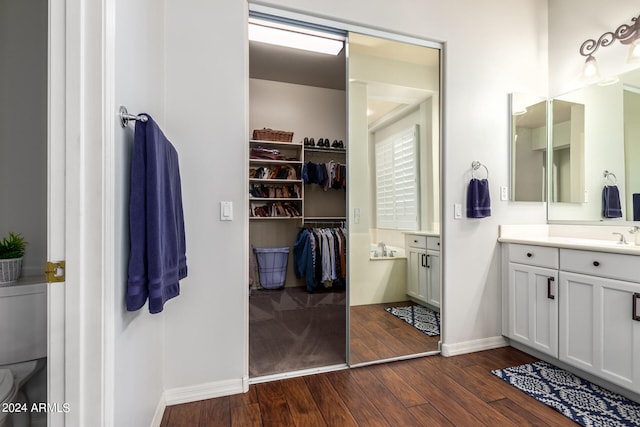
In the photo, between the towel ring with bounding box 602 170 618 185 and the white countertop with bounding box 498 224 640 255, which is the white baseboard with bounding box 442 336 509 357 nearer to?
the white countertop with bounding box 498 224 640 255

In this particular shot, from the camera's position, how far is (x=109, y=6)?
977 mm

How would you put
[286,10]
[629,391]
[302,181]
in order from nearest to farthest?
1. [629,391]
2. [286,10]
3. [302,181]

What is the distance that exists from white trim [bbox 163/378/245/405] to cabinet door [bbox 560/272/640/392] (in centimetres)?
211

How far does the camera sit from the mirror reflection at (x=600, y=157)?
2098mm

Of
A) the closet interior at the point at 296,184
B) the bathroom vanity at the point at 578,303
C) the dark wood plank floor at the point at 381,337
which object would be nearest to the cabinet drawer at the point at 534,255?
the bathroom vanity at the point at 578,303

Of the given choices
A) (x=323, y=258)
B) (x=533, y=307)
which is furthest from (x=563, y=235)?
(x=323, y=258)

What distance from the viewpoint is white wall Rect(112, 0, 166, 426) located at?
107cm

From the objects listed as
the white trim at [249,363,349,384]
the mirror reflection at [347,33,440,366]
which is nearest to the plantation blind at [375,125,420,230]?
the mirror reflection at [347,33,440,366]

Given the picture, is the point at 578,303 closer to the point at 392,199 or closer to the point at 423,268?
the point at 423,268

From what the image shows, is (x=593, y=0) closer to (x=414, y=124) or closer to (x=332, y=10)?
(x=414, y=124)

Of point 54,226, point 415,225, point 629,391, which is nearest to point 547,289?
point 629,391

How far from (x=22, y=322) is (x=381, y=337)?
2.18 meters

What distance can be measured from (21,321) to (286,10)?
2.09m

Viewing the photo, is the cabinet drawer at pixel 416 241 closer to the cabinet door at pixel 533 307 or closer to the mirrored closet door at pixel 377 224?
the mirrored closet door at pixel 377 224
